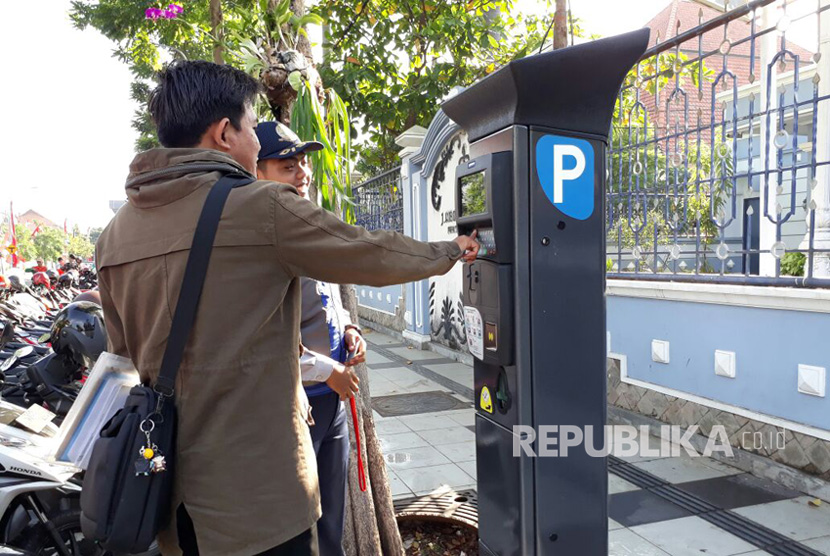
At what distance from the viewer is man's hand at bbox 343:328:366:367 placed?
2.25 m

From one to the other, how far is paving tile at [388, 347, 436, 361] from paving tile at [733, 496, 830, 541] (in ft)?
15.0

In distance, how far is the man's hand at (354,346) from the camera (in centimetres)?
225

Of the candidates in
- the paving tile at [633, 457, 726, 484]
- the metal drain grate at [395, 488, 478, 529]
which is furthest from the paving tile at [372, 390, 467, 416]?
the metal drain grate at [395, 488, 478, 529]

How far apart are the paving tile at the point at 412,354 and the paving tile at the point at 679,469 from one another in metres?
3.82

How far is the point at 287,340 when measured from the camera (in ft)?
4.75

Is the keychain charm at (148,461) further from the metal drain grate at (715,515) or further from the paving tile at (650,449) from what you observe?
the paving tile at (650,449)

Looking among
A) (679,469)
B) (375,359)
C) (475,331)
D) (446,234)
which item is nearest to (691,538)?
(679,469)

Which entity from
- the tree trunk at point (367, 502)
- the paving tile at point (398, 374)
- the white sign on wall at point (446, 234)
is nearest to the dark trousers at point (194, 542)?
the tree trunk at point (367, 502)

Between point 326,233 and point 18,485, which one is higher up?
point 326,233

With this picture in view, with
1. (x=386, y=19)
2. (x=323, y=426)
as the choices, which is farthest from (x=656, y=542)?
(x=386, y=19)

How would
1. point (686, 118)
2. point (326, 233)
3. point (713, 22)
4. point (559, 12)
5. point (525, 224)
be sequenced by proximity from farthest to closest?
point (559, 12), point (686, 118), point (713, 22), point (525, 224), point (326, 233)

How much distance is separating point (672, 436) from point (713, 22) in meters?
2.55

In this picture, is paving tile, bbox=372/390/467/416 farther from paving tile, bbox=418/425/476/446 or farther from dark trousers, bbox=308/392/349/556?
dark trousers, bbox=308/392/349/556

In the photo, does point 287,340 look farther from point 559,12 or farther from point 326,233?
point 559,12
